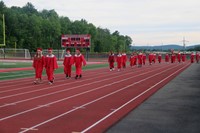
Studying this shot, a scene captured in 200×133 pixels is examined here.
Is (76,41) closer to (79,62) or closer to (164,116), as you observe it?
(79,62)

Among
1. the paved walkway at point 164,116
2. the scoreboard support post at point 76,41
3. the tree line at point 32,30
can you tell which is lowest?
the paved walkway at point 164,116

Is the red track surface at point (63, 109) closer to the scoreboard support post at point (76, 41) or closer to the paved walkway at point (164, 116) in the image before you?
the paved walkway at point (164, 116)

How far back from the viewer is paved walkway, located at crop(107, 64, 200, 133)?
24.5ft

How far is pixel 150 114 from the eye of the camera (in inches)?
362

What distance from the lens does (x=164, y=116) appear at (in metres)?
8.95

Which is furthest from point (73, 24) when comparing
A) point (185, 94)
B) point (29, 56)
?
point (185, 94)

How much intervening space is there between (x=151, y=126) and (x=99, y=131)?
1175mm

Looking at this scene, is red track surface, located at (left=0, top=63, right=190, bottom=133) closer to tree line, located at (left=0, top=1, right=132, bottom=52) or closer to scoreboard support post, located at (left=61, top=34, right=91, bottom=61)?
scoreboard support post, located at (left=61, top=34, right=91, bottom=61)

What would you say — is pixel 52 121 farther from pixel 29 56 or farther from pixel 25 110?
pixel 29 56

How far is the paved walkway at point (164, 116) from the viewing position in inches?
295

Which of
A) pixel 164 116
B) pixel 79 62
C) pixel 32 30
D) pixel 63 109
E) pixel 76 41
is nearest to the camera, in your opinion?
pixel 164 116

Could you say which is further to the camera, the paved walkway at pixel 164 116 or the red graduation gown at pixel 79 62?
the red graduation gown at pixel 79 62

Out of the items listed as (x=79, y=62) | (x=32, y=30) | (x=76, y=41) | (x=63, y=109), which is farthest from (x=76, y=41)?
(x=32, y=30)

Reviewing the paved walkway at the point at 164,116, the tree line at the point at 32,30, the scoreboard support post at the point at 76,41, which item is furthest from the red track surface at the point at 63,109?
the tree line at the point at 32,30
